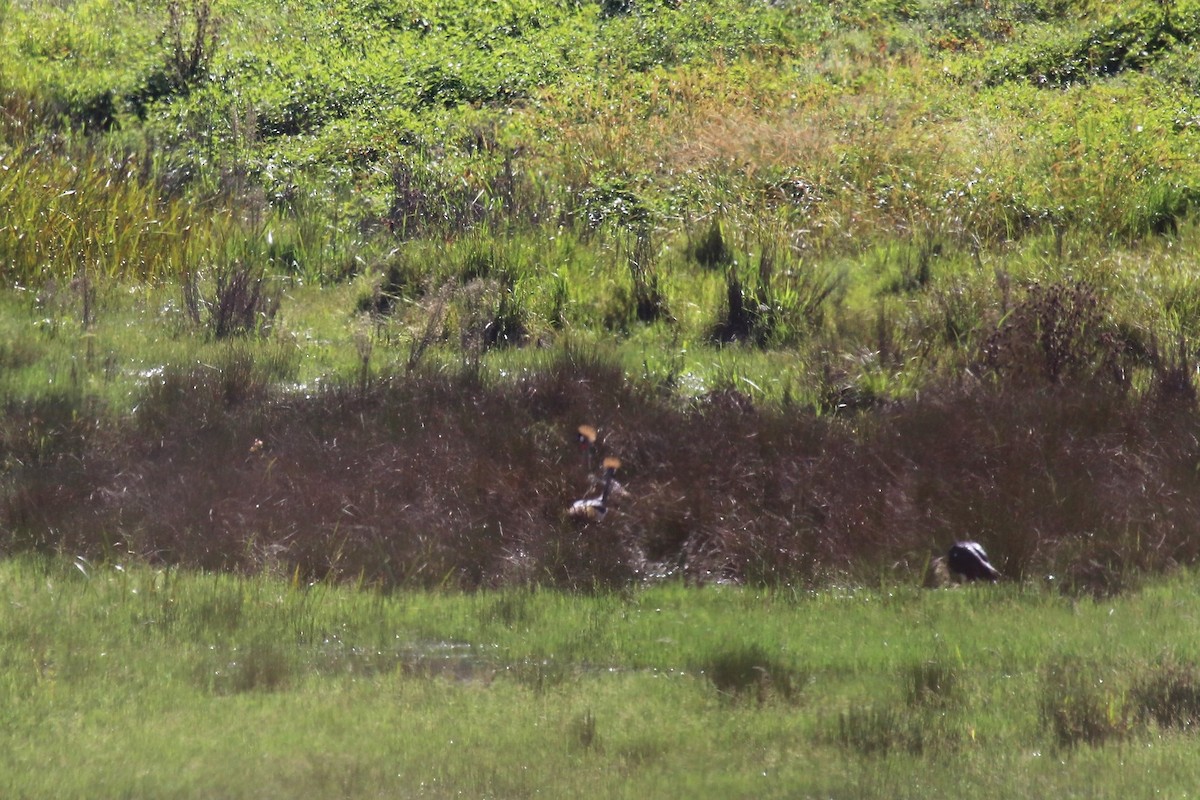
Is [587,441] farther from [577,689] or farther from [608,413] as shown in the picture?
[577,689]

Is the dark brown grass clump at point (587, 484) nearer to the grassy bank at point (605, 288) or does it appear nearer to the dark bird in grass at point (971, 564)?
the grassy bank at point (605, 288)

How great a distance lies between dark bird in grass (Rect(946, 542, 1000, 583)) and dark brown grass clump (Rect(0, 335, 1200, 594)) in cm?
18

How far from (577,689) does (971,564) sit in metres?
2.25

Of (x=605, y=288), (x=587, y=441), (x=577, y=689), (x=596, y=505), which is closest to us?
(x=577, y=689)

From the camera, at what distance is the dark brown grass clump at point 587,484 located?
7051mm

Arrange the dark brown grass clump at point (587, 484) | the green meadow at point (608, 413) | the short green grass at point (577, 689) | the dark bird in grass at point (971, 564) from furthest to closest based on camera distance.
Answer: the dark brown grass clump at point (587, 484)
the dark bird in grass at point (971, 564)
the green meadow at point (608, 413)
the short green grass at point (577, 689)

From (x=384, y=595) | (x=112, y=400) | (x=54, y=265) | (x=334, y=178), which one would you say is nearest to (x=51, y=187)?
(x=54, y=265)

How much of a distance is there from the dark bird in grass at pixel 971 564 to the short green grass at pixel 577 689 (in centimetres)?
20

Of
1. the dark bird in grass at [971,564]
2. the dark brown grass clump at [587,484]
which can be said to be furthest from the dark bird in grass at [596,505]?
the dark bird in grass at [971,564]

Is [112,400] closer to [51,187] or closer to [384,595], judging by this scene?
[384,595]

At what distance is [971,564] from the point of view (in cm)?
688

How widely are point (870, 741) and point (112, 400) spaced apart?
196 inches

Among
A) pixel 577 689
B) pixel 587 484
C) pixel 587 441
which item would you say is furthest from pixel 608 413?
pixel 577 689

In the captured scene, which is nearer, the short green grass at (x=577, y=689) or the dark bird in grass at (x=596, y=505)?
the short green grass at (x=577, y=689)
